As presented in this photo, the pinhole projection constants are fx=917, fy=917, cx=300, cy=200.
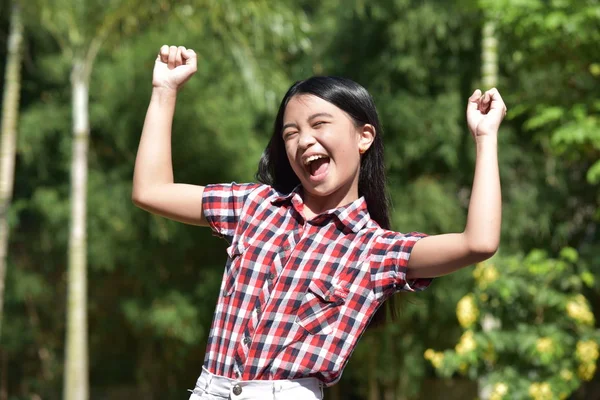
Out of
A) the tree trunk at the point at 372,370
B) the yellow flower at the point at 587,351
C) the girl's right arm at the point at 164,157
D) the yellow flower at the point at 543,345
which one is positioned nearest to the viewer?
the girl's right arm at the point at 164,157

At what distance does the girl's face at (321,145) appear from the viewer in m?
1.53

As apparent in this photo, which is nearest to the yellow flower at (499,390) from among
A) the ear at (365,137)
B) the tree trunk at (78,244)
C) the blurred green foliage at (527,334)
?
the blurred green foliage at (527,334)

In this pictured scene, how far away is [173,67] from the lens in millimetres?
1648

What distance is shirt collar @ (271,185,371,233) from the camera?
1529 mm

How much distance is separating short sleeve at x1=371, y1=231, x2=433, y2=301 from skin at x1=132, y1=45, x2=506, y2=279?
2 cm

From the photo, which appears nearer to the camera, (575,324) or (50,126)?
(575,324)

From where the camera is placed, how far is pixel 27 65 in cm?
874

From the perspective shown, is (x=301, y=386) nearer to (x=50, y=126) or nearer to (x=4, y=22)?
(x=50, y=126)

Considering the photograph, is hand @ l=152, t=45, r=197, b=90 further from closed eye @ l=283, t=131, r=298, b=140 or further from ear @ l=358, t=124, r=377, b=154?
ear @ l=358, t=124, r=377, b=154

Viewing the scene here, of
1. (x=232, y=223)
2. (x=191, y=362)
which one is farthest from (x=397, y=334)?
(x=232, y=223)

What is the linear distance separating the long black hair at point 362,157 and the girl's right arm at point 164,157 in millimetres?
151

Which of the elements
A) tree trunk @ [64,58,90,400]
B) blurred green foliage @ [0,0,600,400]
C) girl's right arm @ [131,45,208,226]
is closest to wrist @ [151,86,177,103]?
girl's right arm @ [131,45,208,226]

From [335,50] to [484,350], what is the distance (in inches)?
168

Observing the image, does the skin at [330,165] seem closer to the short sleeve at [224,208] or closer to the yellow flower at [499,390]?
the short sleeve at [224,208]
